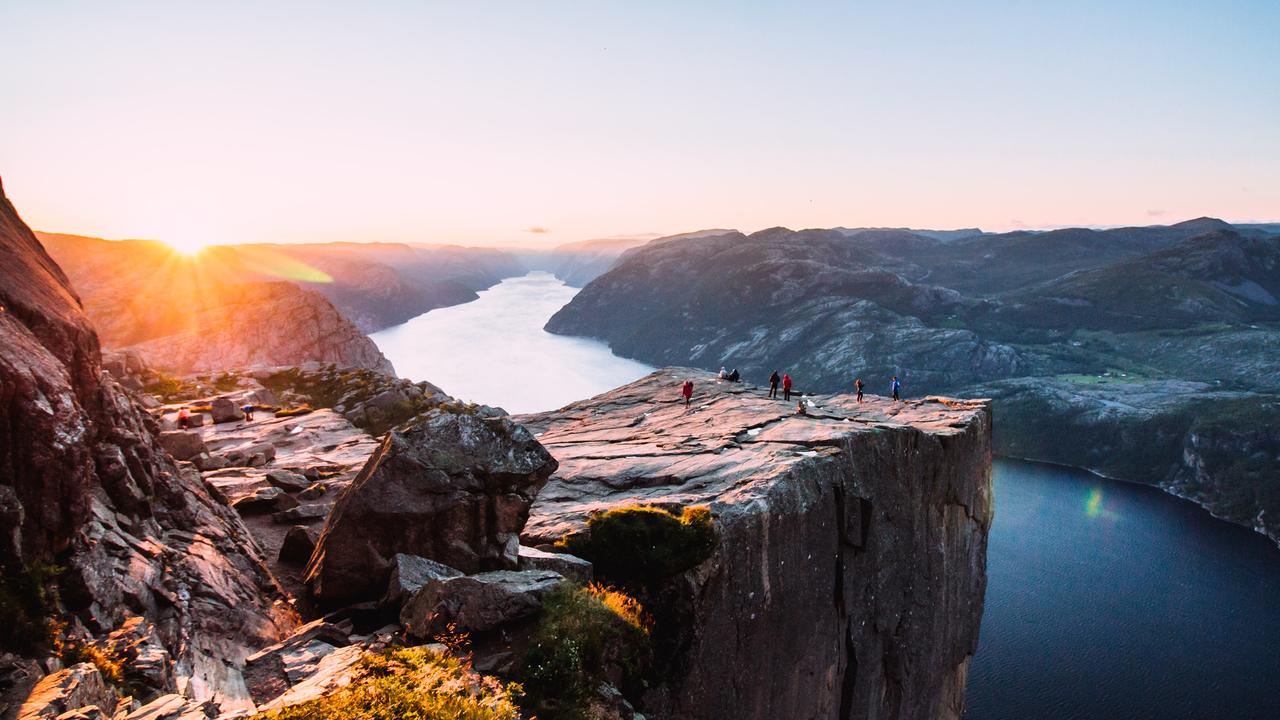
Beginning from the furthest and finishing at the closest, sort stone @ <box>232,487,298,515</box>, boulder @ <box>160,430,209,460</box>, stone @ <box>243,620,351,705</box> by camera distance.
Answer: boulder @ <box>160,430,209,460</box>, stone @ <box>232,487,298,515</box>, stone @ <box>243,620,351,705</box>

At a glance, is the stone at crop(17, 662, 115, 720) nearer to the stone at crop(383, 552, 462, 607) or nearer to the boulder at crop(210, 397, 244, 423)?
the stone at crop(383, 552, 462, 607)

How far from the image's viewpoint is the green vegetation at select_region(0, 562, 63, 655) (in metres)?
9.71

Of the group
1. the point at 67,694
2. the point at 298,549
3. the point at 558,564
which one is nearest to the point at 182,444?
the point at 298,549

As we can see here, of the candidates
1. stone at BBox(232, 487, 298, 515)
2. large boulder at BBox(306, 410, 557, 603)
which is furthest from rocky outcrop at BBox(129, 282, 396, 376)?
large boulder at BBox(306, 410, 557, 603)

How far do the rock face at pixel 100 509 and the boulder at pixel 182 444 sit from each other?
44.1ft

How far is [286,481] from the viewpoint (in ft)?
88.7

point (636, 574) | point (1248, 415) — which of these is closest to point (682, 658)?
point (636, 574)

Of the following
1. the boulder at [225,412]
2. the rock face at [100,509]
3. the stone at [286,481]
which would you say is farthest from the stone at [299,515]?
the boulder at [225,412]

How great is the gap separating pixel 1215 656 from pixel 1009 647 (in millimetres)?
32024

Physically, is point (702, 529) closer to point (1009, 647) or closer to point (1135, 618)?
point (1009, 647)

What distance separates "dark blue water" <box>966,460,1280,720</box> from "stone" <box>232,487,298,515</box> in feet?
281

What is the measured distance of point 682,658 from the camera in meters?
18.5

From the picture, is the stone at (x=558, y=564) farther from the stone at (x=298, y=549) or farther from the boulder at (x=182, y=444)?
the boulder at (x=182, y=444)

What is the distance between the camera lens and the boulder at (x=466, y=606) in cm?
1330
